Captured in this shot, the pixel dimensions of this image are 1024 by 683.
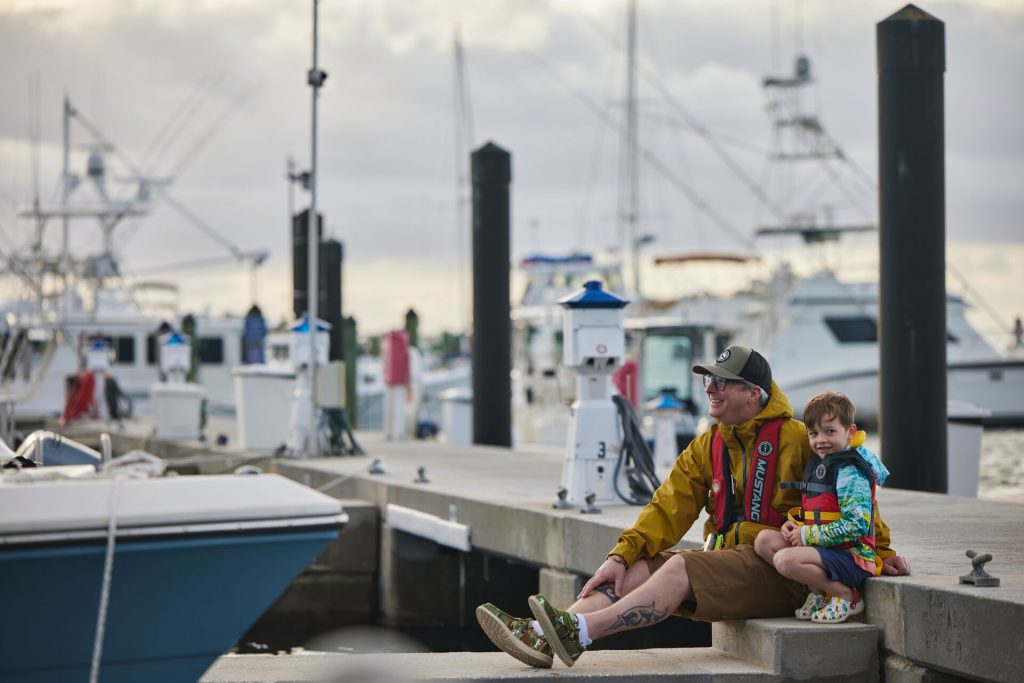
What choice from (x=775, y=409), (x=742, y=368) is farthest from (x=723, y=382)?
(x=775, y=409)

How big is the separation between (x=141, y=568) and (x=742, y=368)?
2.56m

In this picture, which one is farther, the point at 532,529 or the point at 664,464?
the point at 664,464

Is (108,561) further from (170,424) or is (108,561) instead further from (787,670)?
(170,424)

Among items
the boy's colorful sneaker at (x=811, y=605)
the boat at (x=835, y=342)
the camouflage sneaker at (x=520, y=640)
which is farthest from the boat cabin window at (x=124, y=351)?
the boy's colorful sneaker at (x=811, y=605)

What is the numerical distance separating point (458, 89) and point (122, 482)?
32.0m

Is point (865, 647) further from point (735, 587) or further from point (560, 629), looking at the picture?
point (560, 629)

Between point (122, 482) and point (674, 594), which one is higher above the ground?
point (122, 482)

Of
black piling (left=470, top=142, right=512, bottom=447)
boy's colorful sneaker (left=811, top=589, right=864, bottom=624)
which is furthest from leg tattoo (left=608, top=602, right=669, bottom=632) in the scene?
black piling (left=470, top=142, right=512, bottom=447)

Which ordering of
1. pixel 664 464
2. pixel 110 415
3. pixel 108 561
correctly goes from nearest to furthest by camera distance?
pixel 108 561 < pixel 664 464 < pixel 110 415

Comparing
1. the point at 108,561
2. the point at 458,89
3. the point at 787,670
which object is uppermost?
the point at 458,89

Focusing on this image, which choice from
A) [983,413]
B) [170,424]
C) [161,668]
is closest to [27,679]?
[161,668]

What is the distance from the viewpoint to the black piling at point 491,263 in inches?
697

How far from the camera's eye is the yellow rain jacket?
605cm

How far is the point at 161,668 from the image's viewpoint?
5.34 m
